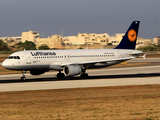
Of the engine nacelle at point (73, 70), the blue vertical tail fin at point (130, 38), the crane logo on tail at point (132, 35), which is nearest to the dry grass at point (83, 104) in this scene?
the engine nacelle at point (73, 70)

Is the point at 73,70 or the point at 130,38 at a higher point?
the point at 130,38

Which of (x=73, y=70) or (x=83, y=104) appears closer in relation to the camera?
(x=83, y=104)

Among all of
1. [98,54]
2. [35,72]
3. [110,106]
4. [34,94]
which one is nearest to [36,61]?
[35,72]

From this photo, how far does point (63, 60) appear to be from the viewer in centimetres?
4225

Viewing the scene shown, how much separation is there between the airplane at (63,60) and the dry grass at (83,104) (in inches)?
443

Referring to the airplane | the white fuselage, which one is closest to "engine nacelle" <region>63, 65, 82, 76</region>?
the airplane

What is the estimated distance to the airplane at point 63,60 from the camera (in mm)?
39094

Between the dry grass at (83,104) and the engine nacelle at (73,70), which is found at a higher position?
the engine nacelle at (73,70)

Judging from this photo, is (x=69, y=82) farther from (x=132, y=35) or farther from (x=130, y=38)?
(x=132, y=35)

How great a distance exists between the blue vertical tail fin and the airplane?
74 centimetres

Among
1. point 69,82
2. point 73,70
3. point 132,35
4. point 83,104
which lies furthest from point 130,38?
point 83,104

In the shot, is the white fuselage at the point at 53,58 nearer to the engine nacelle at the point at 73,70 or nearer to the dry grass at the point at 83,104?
the engine nacelle at the point at 73,70

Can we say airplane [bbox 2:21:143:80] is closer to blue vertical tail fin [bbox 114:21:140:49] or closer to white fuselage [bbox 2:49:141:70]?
white fuselage [bbox 2:49:141:70]

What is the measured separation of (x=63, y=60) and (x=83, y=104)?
21186 mm
